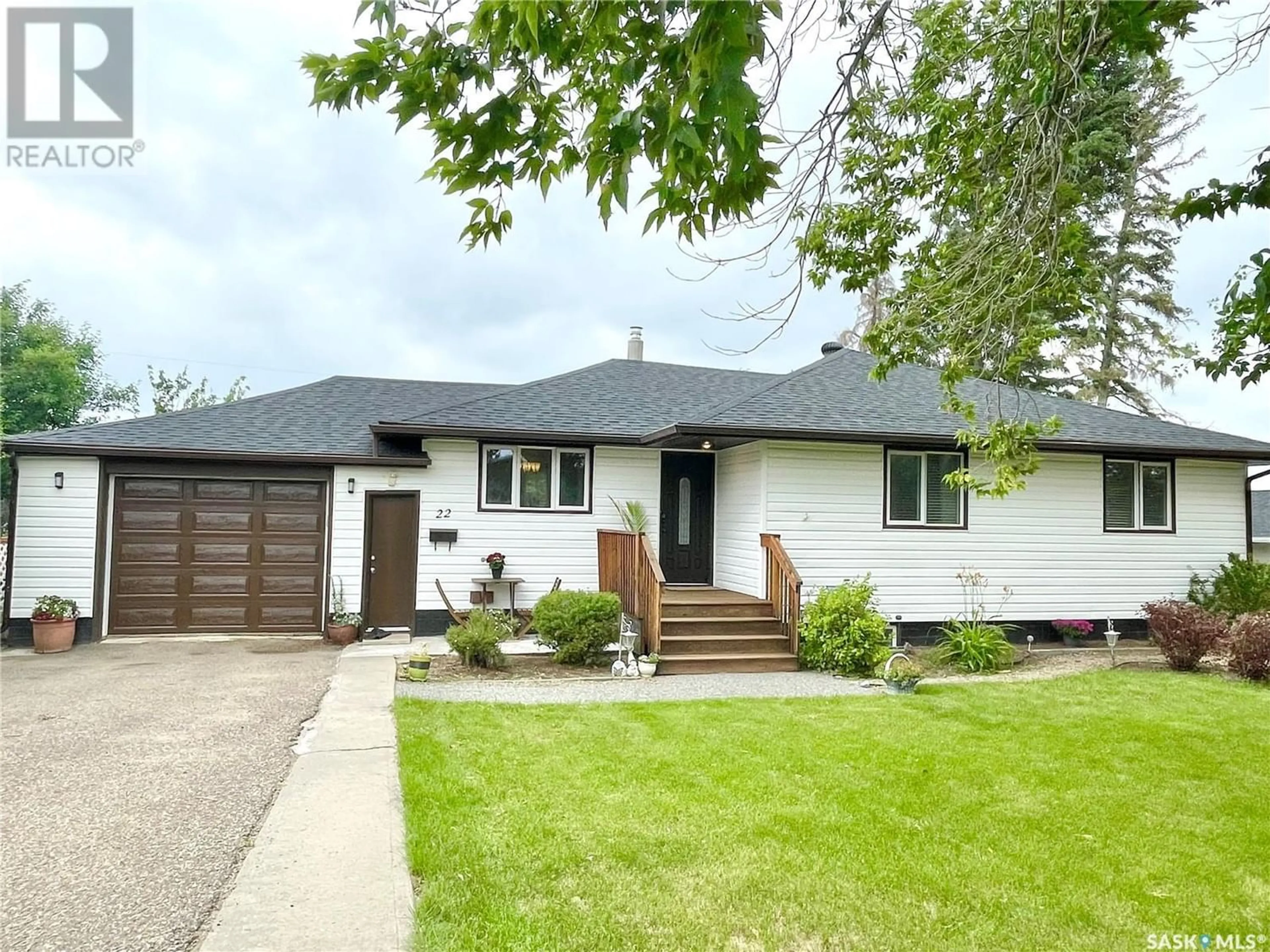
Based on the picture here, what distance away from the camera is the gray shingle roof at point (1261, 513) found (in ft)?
63.4

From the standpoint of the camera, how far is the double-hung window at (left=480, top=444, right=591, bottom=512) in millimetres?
10555

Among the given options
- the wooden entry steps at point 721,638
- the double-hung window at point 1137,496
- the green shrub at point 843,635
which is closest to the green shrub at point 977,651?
the green shrub at point 843,635

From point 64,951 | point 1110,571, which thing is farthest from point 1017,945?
point 1110,571

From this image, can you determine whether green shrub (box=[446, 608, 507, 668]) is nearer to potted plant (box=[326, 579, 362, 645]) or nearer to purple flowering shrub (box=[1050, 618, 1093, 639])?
potted plant (box=[326, 579, 362, 645])

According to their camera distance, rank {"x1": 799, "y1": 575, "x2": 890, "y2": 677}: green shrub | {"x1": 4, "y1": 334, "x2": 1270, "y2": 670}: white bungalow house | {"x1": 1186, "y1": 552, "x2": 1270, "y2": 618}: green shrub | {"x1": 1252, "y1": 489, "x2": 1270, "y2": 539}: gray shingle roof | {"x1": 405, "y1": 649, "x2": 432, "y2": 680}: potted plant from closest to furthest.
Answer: {"x1": 405, "y1": 649, "x2": 432, "y2": 680}: potted plant, {"x1": 799, "y1": 575, "x2": 890, "y2": 677}: green shrub, {"x1": 4, "y1": 334, "x2": 1270, "y2": 670}: white bungalow house, {"x1": 1186, "y1": 552, "x2": 1270, "y2": 618}: green shrub, {"x1": 1252, "y1": 489, "x2": 1270, "y2": 539}: gray shingle roof

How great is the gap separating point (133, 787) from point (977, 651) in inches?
330

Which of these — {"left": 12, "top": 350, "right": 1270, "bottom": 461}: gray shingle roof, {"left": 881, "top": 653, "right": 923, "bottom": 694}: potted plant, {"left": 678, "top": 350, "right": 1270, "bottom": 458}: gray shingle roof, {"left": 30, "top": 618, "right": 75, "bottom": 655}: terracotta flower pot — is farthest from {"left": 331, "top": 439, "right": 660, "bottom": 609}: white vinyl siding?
{"left": 881, "top": 653, "right": 923, "bottom": 694}: potted plant

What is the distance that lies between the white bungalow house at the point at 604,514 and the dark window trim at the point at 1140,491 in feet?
0.11

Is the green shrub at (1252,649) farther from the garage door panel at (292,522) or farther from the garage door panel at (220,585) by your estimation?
the garage door panel at (220,585)

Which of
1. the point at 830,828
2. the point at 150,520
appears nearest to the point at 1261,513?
the point at 830,828

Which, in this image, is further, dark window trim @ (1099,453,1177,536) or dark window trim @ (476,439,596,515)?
dark window trim @ (1099,453,1177,536)

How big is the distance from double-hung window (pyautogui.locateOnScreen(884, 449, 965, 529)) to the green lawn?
426 cm

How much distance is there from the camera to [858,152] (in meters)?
5.57

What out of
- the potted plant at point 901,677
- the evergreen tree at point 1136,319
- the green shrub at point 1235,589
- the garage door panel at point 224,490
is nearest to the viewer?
the potted plant at point 901,677
